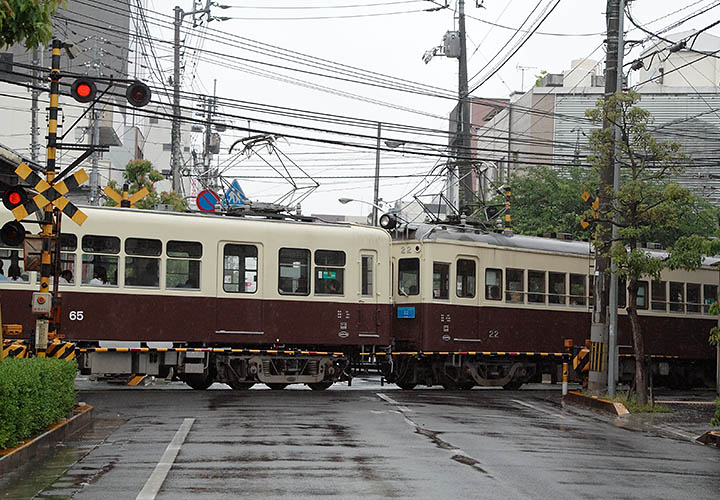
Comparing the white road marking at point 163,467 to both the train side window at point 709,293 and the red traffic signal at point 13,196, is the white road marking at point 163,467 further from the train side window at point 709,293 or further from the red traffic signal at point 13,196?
the train side window at point 709,293

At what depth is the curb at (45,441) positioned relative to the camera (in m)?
11.4

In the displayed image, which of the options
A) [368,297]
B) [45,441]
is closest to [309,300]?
[368,297]

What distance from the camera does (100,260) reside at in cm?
2216

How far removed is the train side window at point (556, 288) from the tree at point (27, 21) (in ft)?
64.8

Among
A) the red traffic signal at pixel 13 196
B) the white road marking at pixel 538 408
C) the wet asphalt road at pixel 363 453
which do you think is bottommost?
the white road marking at pixel 538 408

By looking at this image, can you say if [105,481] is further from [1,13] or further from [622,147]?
[622,147]

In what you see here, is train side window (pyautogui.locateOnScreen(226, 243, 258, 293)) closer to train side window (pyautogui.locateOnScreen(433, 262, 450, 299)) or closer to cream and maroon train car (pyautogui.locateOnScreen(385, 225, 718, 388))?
cream and maroon train car (pyautogui.locateOnScreen(385, 225, 718, 388))

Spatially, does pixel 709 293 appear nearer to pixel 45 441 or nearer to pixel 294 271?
pixel 294 271

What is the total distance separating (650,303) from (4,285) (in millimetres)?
17082

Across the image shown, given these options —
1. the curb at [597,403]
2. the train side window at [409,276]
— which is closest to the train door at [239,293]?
the train side window at [409,276]

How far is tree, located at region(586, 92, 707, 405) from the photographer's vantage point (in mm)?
21656

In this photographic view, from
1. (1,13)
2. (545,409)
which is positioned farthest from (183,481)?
(545,409)

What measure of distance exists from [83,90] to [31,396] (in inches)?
259

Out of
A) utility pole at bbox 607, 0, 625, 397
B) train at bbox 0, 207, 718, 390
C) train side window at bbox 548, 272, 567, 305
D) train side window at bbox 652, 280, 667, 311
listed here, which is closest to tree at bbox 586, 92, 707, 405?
utility pole at bbox 607, 0, 625, 397
